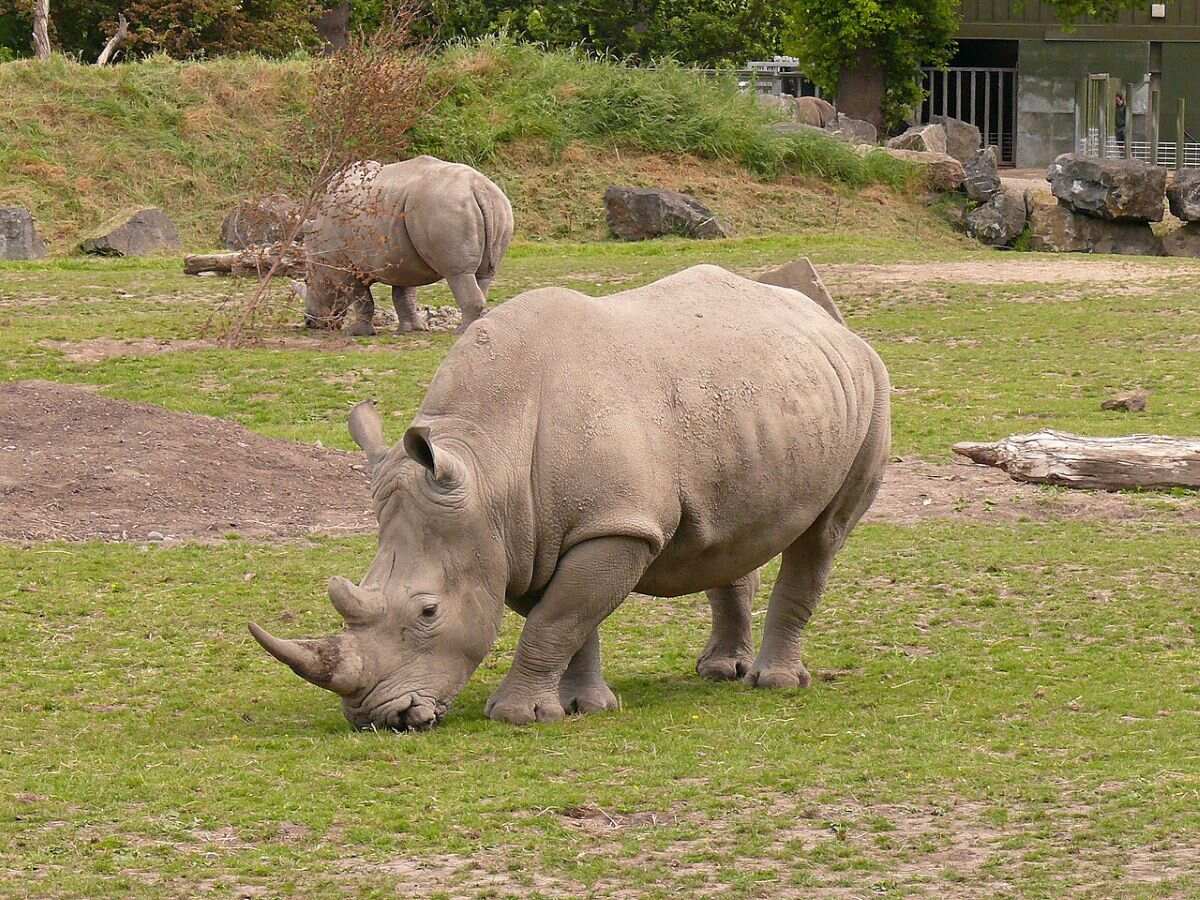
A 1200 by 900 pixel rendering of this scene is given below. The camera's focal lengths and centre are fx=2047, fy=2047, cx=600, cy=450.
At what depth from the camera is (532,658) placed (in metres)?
6.76

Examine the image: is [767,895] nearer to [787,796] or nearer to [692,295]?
[787,796]

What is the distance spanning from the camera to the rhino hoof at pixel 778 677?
7.52 m

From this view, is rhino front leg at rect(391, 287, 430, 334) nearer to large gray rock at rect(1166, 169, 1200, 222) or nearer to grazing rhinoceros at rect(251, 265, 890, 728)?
grazing rhinoceros at rect(251, 265, 890, 728)

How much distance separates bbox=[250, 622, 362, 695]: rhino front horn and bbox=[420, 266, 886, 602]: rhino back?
2.40 ft

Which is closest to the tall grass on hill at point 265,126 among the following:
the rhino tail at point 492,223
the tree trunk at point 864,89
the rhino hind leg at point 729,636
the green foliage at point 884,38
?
the green foliage at point 884,38

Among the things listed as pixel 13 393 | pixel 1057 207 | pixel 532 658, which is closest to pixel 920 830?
pixel 532 658

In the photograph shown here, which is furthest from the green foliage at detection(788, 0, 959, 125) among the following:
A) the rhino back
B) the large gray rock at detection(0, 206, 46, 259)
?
the rhino back

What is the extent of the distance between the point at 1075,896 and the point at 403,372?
36.3 ft

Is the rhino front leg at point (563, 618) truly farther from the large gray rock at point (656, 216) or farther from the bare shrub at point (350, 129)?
the large gray rock at point (656, 216)

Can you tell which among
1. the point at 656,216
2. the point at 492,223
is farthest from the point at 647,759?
the point at 656,216

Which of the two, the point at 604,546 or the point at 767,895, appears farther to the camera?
the point at 604,546

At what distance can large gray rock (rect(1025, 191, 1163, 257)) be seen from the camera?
97.3 feet

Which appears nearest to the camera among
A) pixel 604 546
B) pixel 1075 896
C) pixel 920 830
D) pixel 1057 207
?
pixel 1075 896

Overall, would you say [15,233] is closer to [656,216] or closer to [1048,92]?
[656,216]
